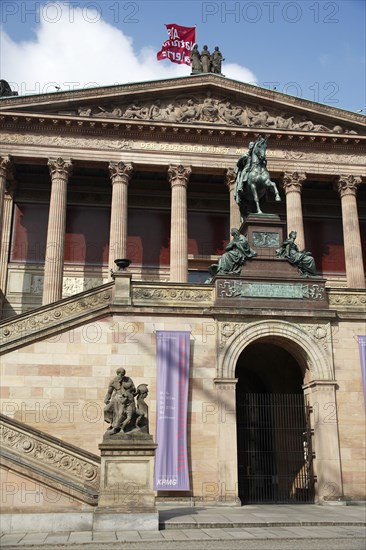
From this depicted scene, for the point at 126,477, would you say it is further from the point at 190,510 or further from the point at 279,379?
the point at 279,379

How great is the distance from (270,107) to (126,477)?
97.6ft

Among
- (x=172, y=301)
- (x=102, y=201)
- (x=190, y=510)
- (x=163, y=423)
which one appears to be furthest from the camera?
(x=102, y=201)

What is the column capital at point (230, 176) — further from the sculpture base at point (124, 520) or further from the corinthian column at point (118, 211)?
the sculpture base at point (124, 520)

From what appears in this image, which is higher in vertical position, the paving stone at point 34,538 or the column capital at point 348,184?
the column capital at point 348,184

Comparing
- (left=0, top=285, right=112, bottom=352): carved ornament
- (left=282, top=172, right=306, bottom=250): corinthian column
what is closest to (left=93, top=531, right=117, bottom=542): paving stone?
(left=0, top=285, right=112, bottom=352): carved ornament

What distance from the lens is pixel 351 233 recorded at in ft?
119

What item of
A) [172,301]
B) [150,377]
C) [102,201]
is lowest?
[150,377]

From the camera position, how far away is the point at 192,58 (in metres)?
40.2

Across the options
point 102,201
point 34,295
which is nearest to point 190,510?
point 34,295

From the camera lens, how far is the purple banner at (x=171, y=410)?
63.4 feet

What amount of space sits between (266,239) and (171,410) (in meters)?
7.30

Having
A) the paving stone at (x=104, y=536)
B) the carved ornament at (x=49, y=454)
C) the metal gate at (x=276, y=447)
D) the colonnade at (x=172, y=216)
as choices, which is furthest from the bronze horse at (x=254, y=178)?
the paving stone at (x=104, y=536)

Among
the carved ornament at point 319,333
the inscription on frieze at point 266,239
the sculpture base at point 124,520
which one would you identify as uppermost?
the inscription on frieze at point 266,239

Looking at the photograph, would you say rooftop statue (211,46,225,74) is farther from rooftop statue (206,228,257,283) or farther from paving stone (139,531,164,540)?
paving stone (139,531,164,540)
